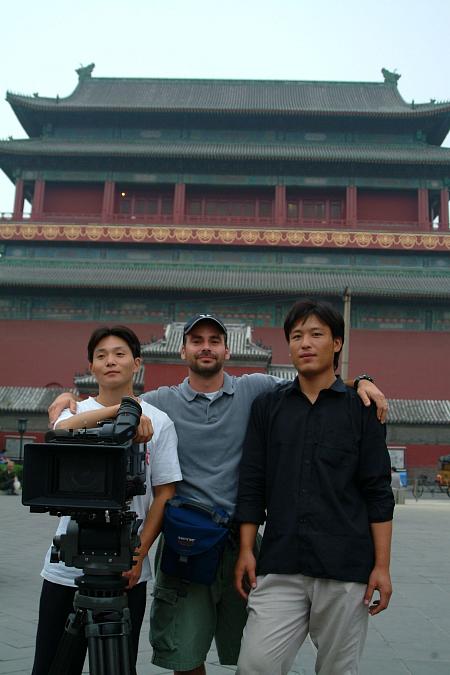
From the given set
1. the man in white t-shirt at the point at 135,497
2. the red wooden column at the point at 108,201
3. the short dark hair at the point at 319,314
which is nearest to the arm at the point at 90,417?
the man in white t-shirt at the point at 135,497

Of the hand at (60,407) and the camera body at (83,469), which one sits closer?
the camera body at (83,469)

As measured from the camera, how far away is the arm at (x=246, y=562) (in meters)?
2.54

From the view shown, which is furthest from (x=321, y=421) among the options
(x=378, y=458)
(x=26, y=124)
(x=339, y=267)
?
(x=26, y=124)

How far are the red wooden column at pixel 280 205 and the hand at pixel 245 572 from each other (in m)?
22.2

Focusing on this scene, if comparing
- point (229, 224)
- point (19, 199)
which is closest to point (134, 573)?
point (229, 224)

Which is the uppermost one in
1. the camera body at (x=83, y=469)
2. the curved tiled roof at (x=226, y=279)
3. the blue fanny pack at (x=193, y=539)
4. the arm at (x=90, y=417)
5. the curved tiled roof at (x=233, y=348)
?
the curved tiled roof at (x=226, y=279)

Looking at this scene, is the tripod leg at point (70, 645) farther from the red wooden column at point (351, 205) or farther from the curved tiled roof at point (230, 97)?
the curved tiled roof at point (230, 97)

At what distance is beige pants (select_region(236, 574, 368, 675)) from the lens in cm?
239

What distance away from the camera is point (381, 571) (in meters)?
2.43

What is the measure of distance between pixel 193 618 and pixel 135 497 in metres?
0.52

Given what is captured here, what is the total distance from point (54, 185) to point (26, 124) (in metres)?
3.46

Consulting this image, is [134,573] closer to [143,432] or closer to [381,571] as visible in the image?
[143,432]

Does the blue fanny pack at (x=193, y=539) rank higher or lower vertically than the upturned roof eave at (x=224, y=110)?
lower

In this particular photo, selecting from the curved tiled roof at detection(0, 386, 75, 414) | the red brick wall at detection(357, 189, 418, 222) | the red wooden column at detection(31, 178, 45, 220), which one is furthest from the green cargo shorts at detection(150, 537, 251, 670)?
the red wooden column at detection(31, 178, 45, 220)
